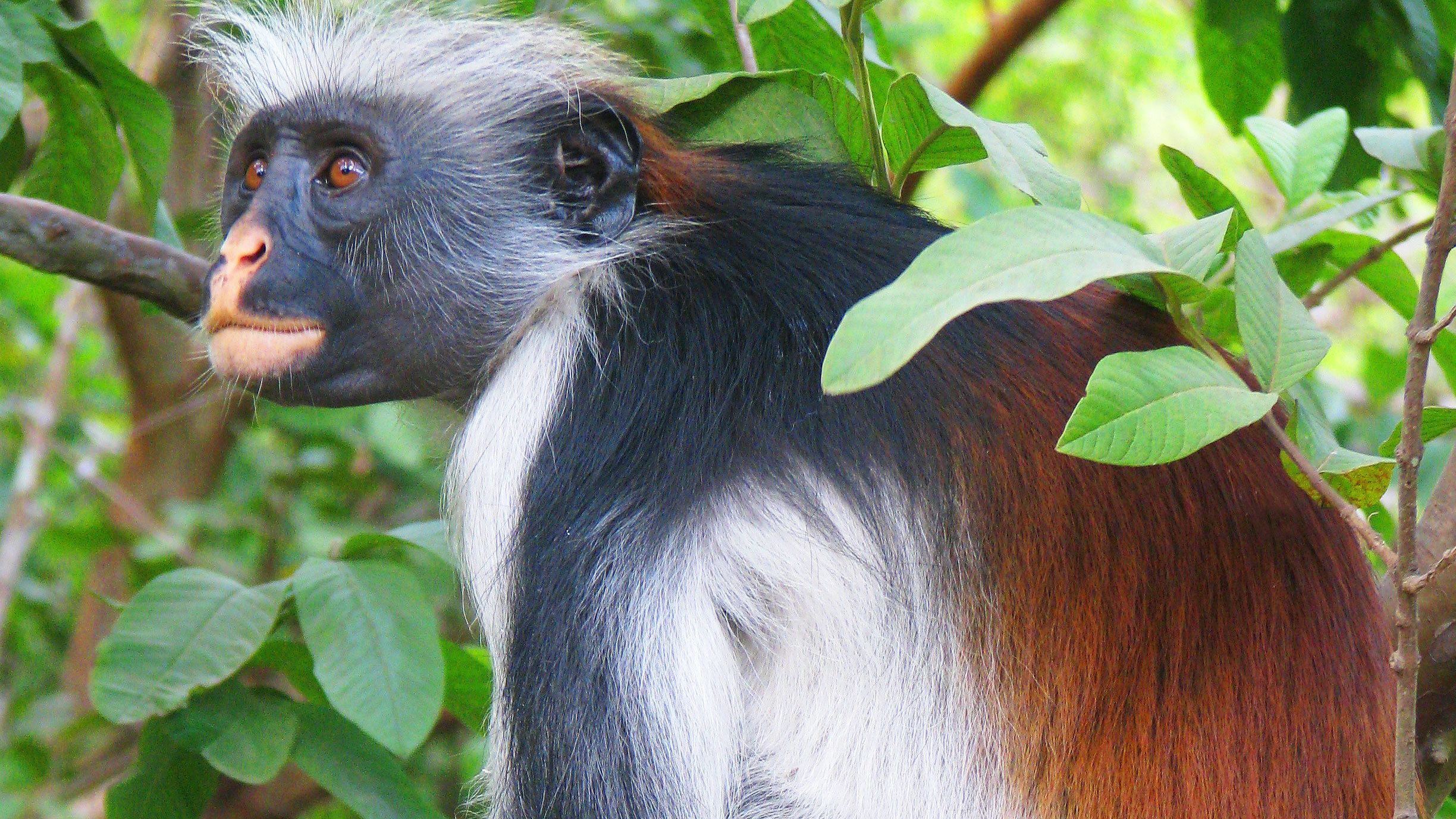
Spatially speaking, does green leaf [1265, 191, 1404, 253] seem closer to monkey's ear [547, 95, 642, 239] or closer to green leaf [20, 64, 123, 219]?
monkey's ear [547, 95, 642, 239]

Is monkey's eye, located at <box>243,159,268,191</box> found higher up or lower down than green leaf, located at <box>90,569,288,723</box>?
higher up

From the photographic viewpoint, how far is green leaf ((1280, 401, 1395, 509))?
1688mm

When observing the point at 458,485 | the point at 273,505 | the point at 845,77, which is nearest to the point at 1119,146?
the point at 273,505

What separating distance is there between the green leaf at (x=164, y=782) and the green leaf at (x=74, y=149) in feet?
3.73

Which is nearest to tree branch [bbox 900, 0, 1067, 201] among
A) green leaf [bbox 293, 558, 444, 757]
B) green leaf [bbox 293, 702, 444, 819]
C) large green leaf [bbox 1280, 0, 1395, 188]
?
large green leaf [bbox 1280, 0, 1395, 188]

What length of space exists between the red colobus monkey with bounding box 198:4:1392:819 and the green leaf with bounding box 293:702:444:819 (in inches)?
6.8

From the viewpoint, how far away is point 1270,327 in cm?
162

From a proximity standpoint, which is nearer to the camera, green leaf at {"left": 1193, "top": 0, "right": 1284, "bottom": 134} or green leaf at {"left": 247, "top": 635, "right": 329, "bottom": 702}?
green leaf at {"left": 247, "top": 635, "right": 329, "bottom": 702}

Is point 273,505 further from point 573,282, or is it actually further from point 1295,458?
point 1295,458

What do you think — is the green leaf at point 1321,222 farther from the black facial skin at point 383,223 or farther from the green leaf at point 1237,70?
the black facial skin at point 383,223

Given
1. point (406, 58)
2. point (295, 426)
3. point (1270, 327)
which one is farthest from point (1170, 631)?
point (295, 426)

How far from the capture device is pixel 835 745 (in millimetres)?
2232

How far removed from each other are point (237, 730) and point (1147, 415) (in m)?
1.74

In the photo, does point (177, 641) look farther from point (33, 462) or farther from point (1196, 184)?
point (33, 462)
